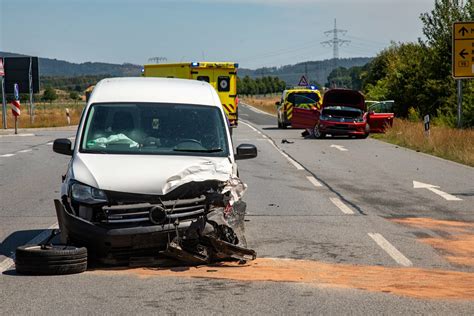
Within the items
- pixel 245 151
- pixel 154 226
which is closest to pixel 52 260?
pixel 154 226

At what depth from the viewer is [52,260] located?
26.0 feet

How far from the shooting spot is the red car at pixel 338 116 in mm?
32938

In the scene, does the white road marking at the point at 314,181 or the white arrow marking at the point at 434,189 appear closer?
the white arrow marking at the point at 434,189

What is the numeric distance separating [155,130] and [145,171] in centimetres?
122

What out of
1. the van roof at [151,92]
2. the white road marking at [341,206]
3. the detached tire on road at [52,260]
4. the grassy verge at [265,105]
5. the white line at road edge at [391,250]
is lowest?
the grassy verge at [265,105]

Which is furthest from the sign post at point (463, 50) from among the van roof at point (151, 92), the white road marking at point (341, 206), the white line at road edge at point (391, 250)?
the van roof at point (151, 92)

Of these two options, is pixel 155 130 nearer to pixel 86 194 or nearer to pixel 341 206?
pixel 86 194

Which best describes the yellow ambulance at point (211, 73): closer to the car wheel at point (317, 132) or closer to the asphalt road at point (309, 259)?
the car wheel at point (317, 132)

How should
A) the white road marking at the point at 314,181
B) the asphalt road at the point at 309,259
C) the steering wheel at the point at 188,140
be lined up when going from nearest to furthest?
the asphalt road at the point at 309,259 → the steering wheel at the point at 188,140 → the white road marking at the point at 314,181

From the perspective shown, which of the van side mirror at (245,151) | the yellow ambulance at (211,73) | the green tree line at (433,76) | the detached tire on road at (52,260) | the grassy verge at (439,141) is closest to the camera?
the detached tire on road at (52,260)

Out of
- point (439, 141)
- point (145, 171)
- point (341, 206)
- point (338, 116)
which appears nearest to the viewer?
point (145, 171)

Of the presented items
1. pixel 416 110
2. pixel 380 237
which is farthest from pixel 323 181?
pixel 416 110

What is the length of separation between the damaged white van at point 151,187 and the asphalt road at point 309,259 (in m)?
0.30

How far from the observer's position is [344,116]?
33.1 m
